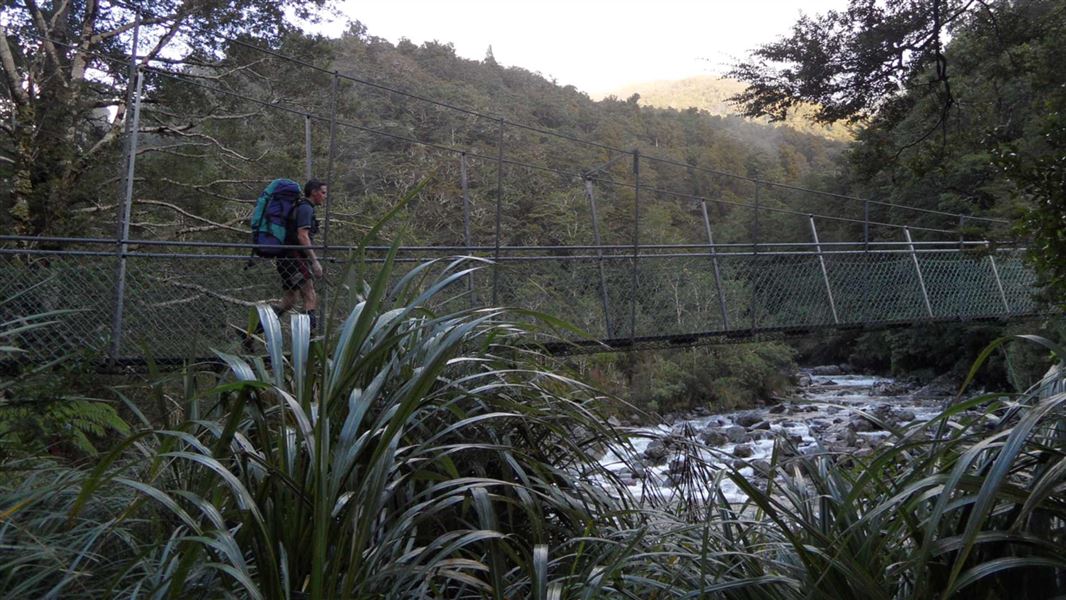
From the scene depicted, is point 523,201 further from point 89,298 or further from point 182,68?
point 89,298

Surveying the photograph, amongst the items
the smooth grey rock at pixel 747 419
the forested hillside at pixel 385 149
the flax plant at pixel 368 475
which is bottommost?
the smooth grey rock at pixel 747 419

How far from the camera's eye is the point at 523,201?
40.7 ft

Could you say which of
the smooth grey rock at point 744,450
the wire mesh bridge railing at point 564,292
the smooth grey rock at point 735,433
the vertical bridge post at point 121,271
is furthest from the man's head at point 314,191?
the smooth grey rock at point 735,433

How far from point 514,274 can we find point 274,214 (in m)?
1.81

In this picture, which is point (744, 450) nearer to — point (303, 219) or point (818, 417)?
point (818, 417)

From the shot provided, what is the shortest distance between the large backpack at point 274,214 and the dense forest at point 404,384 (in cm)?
25

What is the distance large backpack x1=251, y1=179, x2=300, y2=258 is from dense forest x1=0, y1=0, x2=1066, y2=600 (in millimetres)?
248

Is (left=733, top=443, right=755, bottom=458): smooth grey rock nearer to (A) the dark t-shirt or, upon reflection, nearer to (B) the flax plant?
(A) the dark t-shirt

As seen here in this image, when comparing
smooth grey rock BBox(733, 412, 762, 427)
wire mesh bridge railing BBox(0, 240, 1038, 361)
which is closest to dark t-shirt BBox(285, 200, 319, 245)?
wire mesh bridge railing BBox(0, 240, 1038, 361)

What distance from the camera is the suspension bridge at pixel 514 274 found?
3082mm

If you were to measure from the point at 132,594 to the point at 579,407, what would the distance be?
1.95ft

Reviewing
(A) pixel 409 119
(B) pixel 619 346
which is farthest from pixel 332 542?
(A) pixel 409 119

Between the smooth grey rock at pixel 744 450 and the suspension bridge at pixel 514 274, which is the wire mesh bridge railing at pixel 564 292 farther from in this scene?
the smooth grey rock at pixel 744 450

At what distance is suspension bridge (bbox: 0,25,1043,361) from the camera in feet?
10.1
